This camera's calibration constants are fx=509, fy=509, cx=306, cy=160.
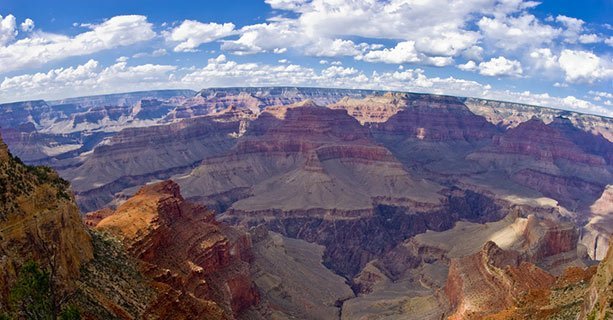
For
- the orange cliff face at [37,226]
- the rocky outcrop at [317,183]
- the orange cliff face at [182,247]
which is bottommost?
the rocky outcrop at [317,183]

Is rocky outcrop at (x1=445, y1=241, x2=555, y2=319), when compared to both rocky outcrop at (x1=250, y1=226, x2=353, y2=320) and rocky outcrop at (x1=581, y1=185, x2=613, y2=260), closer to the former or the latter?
rocky outcrop at (x1=250, y1=226, x2=353, y2=320)

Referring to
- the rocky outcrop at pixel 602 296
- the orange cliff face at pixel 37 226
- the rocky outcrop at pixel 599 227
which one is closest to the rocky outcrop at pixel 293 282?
the orange cliff face at pixel 37 226

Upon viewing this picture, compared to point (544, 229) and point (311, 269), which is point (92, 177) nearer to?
point (311, 269)

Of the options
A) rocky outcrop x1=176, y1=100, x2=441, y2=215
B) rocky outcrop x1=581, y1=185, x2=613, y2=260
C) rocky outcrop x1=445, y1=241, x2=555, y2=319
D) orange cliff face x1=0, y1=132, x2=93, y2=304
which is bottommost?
rocky outcrop x1=581, y1=185, x2=613, y2=260

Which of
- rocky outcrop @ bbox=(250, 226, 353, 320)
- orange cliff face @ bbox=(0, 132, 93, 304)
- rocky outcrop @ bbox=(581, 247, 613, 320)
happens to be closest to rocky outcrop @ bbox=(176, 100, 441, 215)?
rocky outcrop @ bbox=(250, 226, 353, 320)

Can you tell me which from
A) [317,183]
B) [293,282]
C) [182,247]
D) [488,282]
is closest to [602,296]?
[488,282]

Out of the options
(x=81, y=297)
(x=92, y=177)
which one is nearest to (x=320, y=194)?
(x=92, y=177)

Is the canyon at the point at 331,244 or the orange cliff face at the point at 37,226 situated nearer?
the orange cliff face at the point at 37,226

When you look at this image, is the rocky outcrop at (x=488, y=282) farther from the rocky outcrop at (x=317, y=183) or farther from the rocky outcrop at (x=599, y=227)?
the rocky outcrop at (x=599, y=227)

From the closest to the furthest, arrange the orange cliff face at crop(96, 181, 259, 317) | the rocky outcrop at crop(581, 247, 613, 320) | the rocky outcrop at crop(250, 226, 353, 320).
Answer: the rocky outcrop at crop(581, 247, 613, 320), the orange cliff face at crop(96, 181, 259, 317), the rocky outcrop at crop(250, 226, 353, 320)
